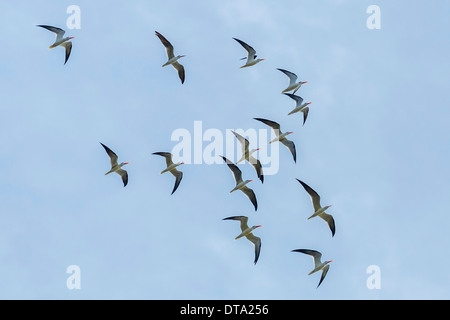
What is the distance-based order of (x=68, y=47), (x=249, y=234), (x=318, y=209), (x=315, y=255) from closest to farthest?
(x=315, y=255) → (x=318, y=209) → (x=249, y=234) → (x=68, y=47)

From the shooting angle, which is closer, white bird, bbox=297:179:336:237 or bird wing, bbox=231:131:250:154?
white bird, bbox=297:179:336:237

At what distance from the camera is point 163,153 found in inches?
1663

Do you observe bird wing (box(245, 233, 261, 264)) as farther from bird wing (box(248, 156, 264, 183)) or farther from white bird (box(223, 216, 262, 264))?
bird wing (box(248, 156, 264, 183))

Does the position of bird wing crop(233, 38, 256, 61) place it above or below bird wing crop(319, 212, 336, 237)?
above

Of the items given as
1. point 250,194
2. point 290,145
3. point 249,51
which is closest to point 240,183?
point 250,194

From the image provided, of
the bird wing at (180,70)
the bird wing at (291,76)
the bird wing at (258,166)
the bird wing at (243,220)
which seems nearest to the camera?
the bird wing at (243,220)

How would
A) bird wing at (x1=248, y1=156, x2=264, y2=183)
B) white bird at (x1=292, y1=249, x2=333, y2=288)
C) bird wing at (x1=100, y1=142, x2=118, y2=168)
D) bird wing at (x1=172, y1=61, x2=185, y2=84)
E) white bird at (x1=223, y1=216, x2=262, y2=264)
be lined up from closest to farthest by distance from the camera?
white bird at (x1=292, y1=249, x2=333, y2=288)
white bird at (x1=223, y1=216, x2=262, y2=264)
bird wing at (x1=100, y1=142, x2=118, y2=168)
bird wing at (x1=248, y1=156, x2=264, y2=183)
bird wing at (x1=172, y1=61, x2=185, y2=84)

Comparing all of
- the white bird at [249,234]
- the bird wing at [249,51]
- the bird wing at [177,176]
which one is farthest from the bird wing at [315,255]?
the bird wing at [249,51]

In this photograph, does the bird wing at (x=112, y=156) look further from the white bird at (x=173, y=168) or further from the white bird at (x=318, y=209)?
the white bird at (x=318, y=209)

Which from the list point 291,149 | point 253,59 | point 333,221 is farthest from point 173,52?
point 333,221

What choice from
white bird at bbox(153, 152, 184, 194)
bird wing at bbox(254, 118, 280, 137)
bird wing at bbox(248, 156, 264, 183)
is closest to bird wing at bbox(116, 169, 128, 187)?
white bird at bbox(153, 152, 184, 194)

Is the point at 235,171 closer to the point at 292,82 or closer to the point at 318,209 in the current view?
the point at 318,209

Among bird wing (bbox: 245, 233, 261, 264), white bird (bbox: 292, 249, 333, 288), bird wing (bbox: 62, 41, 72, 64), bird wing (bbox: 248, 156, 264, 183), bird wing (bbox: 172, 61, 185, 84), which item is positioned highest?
bird wing (bbox: 62, 41, 72, 64)

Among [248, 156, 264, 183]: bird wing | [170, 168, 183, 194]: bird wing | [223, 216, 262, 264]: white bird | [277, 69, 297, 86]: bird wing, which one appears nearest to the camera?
[223, 216, 262, 264]: white bird
